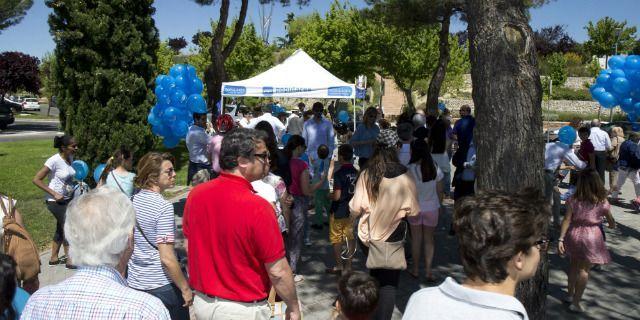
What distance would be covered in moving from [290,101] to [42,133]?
2580cm

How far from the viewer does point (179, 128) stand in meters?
Result: 8.82

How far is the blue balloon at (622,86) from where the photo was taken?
9.01m

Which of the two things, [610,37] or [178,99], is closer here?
[178,99]

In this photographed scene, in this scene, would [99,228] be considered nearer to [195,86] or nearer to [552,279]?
[552,279]

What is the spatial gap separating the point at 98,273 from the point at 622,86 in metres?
9.39

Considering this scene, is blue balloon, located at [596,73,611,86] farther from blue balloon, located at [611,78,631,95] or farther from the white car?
the white car

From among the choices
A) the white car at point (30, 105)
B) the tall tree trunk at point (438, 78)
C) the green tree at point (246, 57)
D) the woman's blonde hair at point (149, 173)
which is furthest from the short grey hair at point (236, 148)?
the white car at point (30, 105)

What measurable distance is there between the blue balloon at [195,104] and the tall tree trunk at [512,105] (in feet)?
19.3

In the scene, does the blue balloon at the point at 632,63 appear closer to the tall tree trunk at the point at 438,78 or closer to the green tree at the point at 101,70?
the tall tree trunk at the point at 438,78

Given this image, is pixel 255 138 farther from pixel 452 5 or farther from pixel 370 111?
pixel 452 5

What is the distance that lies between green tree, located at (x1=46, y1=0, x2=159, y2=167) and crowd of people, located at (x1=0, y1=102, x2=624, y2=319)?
19.0 ft

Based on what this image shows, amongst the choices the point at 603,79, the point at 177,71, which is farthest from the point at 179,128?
the point at 603,79

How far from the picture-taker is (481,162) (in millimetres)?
3717

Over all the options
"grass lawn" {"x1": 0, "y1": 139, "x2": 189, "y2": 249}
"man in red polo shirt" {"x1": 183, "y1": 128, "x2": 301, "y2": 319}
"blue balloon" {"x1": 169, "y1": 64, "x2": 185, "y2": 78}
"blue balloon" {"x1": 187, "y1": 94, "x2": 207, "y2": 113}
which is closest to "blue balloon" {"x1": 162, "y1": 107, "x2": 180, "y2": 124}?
"blue balloon" {"x1": 187, "y1": 94, "x2": 207, "y2": 113}
